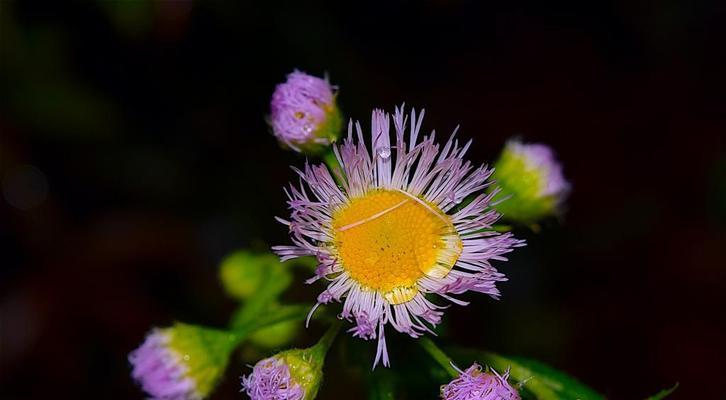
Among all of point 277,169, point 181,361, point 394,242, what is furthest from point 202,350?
point 277,169

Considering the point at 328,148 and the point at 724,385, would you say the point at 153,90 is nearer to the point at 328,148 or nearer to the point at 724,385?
the point at 328,148

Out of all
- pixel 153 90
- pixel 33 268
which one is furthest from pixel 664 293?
pixel 33 268

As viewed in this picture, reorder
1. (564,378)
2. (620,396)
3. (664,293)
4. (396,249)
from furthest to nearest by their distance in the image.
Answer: (664,293), (620,396), (564,378), (396,249)

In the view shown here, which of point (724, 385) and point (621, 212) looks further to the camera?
point (621, 212)

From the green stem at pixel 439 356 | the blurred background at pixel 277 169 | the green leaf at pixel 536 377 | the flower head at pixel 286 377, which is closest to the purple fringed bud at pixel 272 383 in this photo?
the flower head at pixel 286 377

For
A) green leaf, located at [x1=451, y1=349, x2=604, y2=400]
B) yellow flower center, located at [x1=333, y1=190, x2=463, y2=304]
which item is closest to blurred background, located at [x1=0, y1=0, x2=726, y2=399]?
green leaf, located at [x1=451, y1=349, x2=604, y2=400]

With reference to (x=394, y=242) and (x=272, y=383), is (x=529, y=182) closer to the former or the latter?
(x=394, y=242)

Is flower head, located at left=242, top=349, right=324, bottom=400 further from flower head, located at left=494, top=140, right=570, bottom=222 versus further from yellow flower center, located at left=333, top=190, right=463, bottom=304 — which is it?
flower head, located at left=494, top=140, right=570, bottom=222
